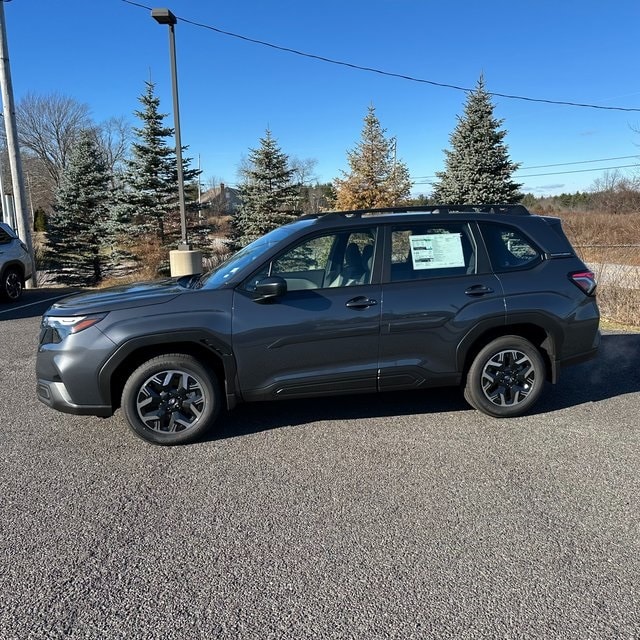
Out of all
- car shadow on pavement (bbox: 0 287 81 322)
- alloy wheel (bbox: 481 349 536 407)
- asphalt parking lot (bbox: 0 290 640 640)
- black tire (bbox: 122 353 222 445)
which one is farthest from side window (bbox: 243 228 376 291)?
car shadow on pavement (bbox: 0 287 81 322)

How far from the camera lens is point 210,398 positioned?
3883 millimetres

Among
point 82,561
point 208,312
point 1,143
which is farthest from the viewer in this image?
point 1,143

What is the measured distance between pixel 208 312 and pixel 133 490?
4.35ft

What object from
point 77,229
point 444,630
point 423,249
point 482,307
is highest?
point 77,229

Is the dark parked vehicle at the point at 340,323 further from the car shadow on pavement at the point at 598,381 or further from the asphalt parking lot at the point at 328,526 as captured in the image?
the car shadow on pavement at the point at 598,381

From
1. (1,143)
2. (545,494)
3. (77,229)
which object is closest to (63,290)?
(77,229)

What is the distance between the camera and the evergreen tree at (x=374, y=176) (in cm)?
2623

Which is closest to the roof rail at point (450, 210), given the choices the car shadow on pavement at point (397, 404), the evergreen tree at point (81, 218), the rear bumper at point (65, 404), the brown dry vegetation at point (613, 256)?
the car shadow on pavement at point (397, 404)

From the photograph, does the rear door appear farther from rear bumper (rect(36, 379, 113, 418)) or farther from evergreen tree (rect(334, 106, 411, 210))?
evergreen tree (rect(334, 106, 411, 210))

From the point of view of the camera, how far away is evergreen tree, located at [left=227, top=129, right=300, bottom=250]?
2218cm

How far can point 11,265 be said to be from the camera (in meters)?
11.0

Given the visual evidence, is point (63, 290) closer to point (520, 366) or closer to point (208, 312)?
point (208, 312)

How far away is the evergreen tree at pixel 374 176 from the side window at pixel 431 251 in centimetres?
2234

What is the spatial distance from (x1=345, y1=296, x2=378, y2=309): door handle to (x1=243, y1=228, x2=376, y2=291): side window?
0.51 feet
